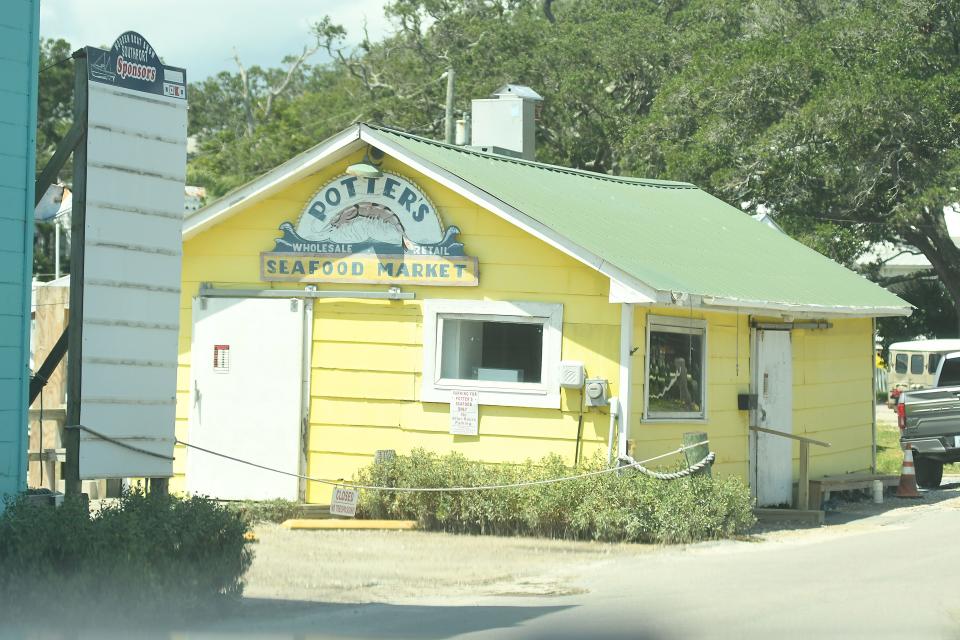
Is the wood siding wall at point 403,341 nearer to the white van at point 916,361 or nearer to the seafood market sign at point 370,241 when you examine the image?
the seafood market sign at point 370,241

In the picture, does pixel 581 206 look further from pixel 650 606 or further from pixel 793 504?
pixel 650 606

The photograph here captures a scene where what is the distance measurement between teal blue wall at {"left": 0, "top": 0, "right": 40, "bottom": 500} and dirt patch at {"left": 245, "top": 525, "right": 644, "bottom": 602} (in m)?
2.07

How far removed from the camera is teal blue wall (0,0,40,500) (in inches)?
360

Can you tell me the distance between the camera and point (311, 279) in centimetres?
1445

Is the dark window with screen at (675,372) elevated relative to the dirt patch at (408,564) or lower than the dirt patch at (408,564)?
elevated

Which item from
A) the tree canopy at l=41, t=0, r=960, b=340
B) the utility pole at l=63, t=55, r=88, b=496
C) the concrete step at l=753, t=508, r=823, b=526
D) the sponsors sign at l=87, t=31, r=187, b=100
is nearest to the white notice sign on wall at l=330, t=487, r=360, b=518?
the concrete step at l=753, t=508, r=823, b=526

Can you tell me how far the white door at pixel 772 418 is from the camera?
50.4 feet

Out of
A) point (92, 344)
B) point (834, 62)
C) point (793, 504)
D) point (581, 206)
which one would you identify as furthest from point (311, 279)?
point (834, 62)

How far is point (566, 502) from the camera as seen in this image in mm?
12695

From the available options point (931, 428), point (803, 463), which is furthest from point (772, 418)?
point (931, 428)

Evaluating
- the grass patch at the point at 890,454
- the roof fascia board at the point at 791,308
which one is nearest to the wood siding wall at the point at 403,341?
the roof fascia board at the point at 791,308

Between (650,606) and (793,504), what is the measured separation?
7.31 metres

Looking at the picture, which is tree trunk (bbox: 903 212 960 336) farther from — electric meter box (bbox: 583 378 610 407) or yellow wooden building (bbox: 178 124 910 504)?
electric meter box (bbox: 583 378 610 407)

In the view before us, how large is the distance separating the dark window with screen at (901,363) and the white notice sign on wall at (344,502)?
863 inches
